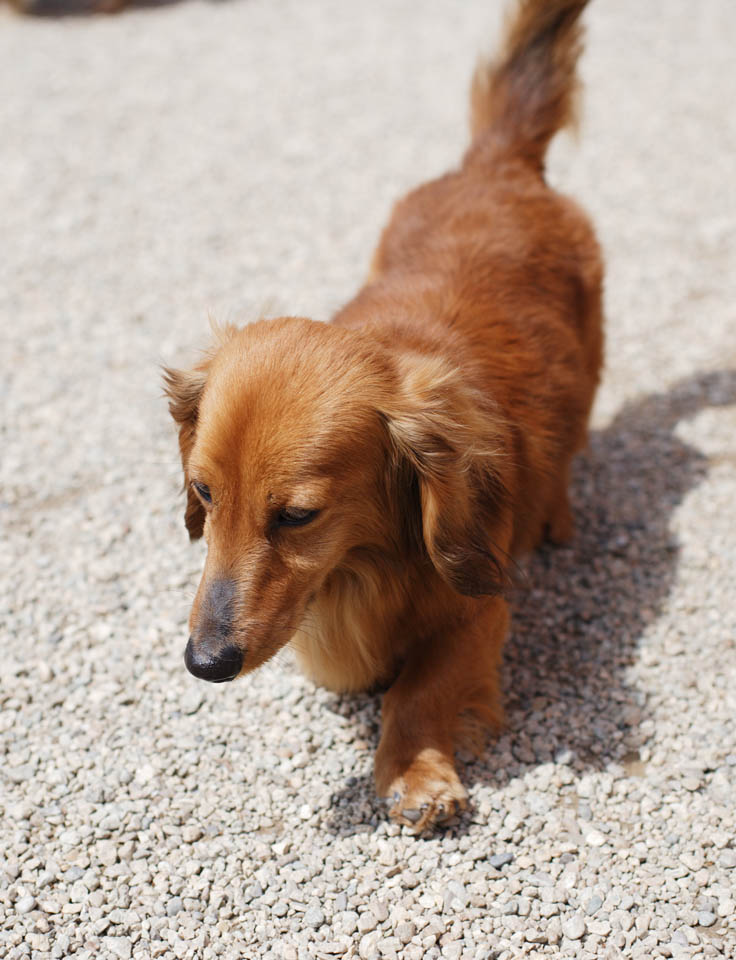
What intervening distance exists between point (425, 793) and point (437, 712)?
0.89 ft

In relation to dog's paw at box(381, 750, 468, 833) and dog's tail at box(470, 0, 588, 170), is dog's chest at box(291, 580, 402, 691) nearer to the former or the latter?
dog's paw at box(381, 750, 468, 833)

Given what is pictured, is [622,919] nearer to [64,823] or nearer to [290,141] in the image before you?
[64,823]

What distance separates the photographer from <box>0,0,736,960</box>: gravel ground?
2.72 m

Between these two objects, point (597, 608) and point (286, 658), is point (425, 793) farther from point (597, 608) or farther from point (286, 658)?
point (597, 608)

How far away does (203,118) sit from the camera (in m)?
7.53

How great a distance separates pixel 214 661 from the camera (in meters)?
2.43

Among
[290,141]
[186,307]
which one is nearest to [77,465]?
[186,307]

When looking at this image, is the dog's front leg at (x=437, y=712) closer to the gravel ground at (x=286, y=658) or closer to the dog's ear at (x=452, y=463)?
the gravel ground at (x=286, y=658)

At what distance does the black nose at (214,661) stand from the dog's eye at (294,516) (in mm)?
344

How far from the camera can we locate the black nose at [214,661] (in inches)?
95.7

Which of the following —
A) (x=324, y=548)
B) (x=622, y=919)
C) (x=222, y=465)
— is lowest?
(x=622, y=919)

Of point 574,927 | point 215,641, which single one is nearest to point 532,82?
point 215,641

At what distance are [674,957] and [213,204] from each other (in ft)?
17.4

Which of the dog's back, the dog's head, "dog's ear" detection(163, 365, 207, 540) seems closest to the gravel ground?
the dog's back
